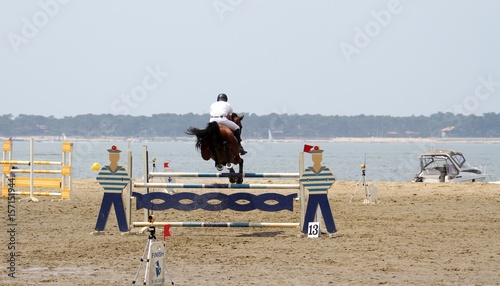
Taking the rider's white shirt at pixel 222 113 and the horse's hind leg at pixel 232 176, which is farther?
the horse's hind leg at pixel 232 176

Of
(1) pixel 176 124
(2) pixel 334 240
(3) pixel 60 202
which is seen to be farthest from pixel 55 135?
(2) pixel 334 240

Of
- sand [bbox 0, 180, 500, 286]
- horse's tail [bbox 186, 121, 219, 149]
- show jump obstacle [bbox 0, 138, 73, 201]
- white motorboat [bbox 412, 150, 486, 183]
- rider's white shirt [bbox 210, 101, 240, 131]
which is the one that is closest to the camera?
sand [bbox 0, 180, 500, 286]

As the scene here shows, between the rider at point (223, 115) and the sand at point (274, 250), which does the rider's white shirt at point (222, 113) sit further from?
the sand at point (274, 250)

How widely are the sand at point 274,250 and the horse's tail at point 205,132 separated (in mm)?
1673

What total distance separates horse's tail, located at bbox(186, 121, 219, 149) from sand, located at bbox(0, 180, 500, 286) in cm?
167

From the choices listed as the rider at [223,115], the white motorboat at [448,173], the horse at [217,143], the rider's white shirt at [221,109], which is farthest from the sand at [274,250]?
the white motorboat at [448,173]

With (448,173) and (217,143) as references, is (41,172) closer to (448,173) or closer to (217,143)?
(217,143)

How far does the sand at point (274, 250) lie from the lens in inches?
402

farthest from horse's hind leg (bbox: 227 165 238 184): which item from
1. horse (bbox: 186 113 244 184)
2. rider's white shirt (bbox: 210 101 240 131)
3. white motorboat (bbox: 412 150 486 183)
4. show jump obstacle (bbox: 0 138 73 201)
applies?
white motorboat (bbox: 412 150 486 183)

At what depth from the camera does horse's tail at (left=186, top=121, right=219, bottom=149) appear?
1373 cm

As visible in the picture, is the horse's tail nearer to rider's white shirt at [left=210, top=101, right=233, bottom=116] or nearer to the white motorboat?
rider's white shirt at [left=210, top=101, right=233, bottom=116]

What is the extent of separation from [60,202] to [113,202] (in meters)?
7.86

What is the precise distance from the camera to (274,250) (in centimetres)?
1275

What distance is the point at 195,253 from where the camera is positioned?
1238 centimetres
